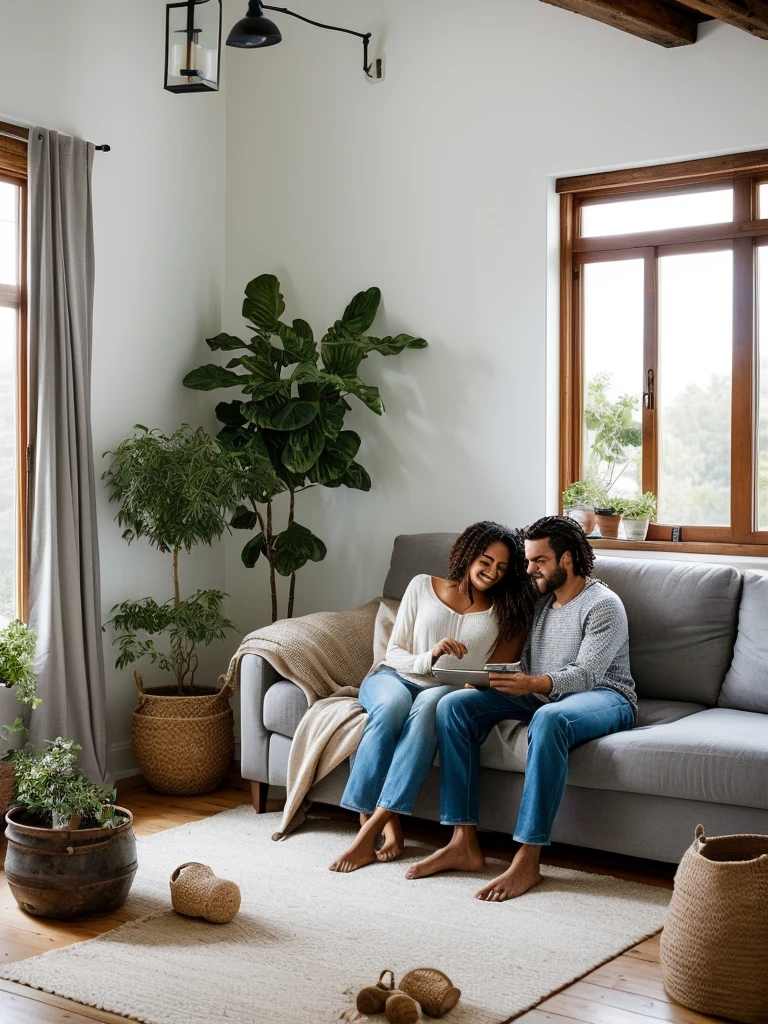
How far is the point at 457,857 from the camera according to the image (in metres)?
3.46

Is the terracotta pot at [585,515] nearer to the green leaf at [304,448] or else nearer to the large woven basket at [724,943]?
the green leaf at [304,448]

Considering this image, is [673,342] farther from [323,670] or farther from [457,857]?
[457,857]

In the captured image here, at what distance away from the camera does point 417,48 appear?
15.5ft

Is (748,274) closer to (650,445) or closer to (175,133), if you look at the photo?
(650,445)

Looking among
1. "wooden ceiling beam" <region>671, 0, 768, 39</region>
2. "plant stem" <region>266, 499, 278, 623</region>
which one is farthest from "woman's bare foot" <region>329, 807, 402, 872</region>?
"wooden ceiling beam" <region>671, 0, 768, 39</region>

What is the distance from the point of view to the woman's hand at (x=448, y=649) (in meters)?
3.72

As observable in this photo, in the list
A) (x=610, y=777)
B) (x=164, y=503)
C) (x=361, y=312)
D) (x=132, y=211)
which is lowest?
(x=610, y=777)

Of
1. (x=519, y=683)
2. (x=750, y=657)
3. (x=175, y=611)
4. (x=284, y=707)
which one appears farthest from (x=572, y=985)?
(x=175, y=611)

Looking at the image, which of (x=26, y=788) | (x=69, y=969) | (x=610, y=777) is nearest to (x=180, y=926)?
(x=69, y=969)

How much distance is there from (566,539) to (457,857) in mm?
1040

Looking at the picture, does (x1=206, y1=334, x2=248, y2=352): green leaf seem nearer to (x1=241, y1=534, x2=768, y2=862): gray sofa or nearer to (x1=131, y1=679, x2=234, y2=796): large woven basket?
(x1=241, y1=534, x2=768, y2=862): gray sofa

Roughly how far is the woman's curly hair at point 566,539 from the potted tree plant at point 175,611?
1.22 metres

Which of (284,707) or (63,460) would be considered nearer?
(284,707)

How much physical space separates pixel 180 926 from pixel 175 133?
3.25 m
